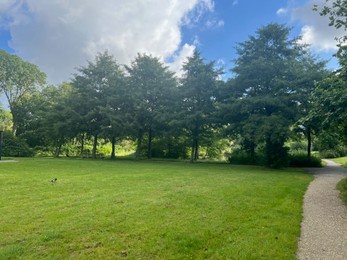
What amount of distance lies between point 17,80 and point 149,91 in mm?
21013

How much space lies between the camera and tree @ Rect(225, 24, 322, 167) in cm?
1719

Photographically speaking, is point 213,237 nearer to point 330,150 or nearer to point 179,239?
point 179,239

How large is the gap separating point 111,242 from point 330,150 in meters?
37.8

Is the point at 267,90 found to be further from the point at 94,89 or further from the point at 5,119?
the point at 5,119

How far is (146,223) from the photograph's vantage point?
4.95 m

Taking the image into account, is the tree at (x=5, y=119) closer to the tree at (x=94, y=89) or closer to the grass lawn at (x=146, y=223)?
the tree at (x=94, y=89)

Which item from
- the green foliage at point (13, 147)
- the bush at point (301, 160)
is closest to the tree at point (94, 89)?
the green foliage at point (13, 147)

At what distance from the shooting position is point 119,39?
19.3 metres

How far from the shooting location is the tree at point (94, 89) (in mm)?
26266

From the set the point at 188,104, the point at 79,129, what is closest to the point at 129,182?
the point at 188,104

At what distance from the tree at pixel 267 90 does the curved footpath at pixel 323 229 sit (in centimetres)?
906

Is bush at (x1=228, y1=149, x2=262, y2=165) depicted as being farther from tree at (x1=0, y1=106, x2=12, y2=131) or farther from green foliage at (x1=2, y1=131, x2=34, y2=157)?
tree at (x1=0, y1=106, x2=12, y2=131)

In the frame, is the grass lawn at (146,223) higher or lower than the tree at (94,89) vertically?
lower

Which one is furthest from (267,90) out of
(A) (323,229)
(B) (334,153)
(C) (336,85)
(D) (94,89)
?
(B) (334,153)
